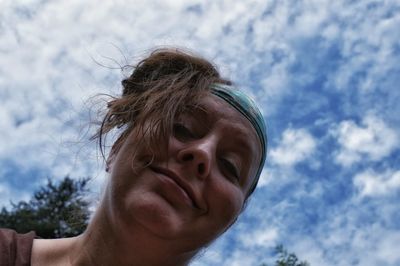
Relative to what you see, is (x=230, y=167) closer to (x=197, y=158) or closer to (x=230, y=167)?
(x=230, y=167)

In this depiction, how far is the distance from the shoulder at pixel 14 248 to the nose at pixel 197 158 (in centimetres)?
65

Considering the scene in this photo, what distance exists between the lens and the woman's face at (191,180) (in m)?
1.73

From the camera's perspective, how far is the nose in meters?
1.82

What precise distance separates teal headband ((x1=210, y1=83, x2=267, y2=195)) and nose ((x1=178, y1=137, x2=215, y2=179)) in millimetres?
389

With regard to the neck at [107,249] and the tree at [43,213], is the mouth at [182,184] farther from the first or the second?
the tree at [43,213]

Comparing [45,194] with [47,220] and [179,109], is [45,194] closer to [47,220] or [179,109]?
[47,220]

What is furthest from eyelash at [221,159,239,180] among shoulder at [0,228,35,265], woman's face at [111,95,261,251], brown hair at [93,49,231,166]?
shoulder at [0,228,35,265]

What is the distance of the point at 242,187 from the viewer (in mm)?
2107

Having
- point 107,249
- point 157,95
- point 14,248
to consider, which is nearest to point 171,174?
point 107,249

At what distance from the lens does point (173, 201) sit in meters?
1.74

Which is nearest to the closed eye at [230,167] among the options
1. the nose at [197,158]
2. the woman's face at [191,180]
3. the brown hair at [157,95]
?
the woman's face at [191,180]

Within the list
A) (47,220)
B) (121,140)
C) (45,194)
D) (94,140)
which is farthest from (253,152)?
(45,194)

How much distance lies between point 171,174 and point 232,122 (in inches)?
15.5

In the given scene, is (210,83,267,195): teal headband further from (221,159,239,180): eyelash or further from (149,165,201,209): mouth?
(149,165,201,209): mouth
